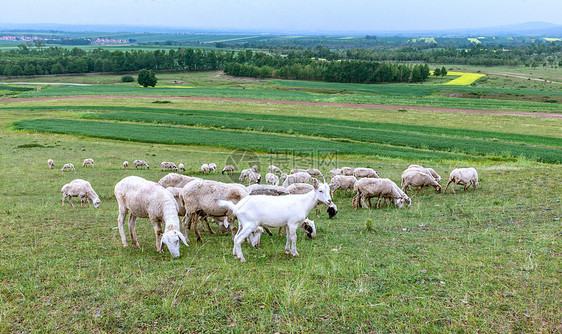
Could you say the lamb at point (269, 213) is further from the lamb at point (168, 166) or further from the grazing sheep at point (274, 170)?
the lamb at point (168, 166)

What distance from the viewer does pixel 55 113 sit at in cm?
6234

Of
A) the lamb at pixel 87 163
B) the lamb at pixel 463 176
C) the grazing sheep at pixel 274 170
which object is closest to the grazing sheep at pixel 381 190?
the lamb at pixel 463 176

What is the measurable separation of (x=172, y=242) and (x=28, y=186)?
17856 millimetres

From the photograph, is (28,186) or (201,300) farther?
(28,186)

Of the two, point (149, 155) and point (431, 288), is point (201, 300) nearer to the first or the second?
point (431, 288)

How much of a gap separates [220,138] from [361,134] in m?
16.8

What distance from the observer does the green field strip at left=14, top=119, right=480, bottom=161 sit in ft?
119

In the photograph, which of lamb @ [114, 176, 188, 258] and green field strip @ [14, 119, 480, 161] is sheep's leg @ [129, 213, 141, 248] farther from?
green field strip @ [14, 119, 480, 161]

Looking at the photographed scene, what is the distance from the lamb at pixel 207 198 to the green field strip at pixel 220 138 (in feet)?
79.1

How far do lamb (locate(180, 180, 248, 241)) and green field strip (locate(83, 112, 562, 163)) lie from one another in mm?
30735

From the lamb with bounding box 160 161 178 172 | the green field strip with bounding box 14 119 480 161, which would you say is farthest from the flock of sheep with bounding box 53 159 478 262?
the green field strip with bounding box 14 119 480 161

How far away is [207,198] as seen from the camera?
1245 cm

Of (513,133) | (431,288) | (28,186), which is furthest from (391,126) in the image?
(431,288)

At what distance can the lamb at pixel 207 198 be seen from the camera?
12.4 m
